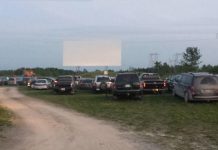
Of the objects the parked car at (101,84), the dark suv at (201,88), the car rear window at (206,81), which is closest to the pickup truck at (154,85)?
the parked car at (101,84)

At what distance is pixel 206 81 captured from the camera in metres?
29.5

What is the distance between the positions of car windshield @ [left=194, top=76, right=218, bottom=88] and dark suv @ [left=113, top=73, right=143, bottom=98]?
550cm

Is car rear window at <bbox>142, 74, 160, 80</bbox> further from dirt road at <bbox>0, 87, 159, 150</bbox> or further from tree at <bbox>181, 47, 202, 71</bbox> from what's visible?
tree at <bbox>181, 47, 202, 71</bbox>

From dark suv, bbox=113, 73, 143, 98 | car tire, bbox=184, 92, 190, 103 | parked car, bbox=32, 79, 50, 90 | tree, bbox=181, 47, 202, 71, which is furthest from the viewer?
tree, bbox=181, 47, 202, 71

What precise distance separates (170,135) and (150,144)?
77.2 inches

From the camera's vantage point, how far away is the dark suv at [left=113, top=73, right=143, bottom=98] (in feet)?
112

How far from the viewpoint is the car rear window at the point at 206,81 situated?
2928cm

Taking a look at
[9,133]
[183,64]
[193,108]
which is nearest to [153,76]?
[193,108]

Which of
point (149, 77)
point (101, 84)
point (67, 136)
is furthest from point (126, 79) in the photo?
point (67, 136)

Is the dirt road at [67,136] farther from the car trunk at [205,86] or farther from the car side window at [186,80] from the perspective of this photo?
the car side window at [186,80]

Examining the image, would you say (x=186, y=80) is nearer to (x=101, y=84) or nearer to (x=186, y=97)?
(x=186, y=97)

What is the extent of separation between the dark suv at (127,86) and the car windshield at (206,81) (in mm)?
5505

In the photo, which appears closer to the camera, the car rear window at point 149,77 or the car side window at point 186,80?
the car side window at point 186,80

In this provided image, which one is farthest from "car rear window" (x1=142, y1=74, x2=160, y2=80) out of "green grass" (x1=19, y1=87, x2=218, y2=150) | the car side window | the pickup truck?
"green grass" (x1=19, y1=87, x2=218, y2=150)
